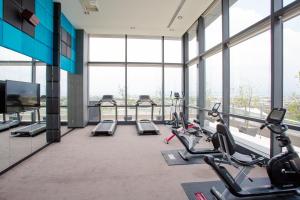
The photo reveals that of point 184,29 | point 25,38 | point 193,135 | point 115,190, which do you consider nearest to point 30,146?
point 25,38

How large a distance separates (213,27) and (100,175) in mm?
5495

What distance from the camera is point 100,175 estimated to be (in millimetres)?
3510

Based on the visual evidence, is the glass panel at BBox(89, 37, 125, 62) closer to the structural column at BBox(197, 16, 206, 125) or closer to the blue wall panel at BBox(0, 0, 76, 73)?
the blue wall panel at BBox(0, 0, 76, 73)

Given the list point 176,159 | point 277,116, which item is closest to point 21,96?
point 176,159

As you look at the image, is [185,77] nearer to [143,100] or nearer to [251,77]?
[143,100]

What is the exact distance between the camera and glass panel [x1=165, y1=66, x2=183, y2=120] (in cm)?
938

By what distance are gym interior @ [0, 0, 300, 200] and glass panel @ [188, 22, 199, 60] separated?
53 millimetres

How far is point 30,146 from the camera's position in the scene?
471cm

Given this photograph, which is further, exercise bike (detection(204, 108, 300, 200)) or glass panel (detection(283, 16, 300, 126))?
glass panel (detection(283, 16, 300, 126))

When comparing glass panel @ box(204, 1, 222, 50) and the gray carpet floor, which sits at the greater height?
glass panel @ box(204, 1, 222, 50)

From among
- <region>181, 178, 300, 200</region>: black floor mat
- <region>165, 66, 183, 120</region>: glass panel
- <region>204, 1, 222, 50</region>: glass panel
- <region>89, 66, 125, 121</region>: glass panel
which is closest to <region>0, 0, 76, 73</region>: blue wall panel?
<region>89, 66, 125, 121</region>: glass panel

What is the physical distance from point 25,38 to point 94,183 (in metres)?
3.23

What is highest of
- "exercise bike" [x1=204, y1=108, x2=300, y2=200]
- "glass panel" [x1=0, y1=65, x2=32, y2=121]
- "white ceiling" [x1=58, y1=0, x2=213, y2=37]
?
"white ceiling" [x1=58, y1=0, x2=213, y2=37]

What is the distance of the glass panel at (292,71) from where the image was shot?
3.47 meters
